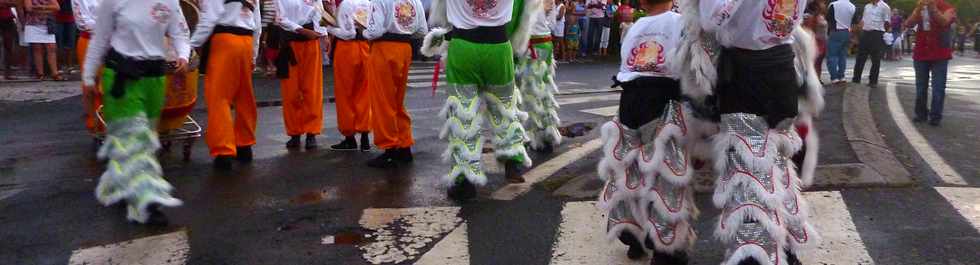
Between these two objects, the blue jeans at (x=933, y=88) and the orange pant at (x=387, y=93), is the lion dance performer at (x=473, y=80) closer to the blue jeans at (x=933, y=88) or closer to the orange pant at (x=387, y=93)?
the orange pant at (x=387, y=93)

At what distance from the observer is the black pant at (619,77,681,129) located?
439 cm

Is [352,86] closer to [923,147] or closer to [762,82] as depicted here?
[923,147]

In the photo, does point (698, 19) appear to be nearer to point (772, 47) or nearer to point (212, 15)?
point (772, 47)

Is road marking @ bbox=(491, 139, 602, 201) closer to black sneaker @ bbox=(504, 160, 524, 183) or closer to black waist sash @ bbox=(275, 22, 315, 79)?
black sneaker @ bbox=(504, 160, 524, 183)

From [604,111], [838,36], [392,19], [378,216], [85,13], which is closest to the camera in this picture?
[378,216]

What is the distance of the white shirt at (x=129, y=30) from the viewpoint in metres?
5.50

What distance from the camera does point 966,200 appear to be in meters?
5.91

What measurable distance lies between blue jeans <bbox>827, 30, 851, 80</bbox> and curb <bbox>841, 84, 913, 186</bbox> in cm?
580

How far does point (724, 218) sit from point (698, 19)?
0.84 meters

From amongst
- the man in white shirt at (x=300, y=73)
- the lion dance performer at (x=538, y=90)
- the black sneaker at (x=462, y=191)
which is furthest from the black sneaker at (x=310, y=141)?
the black sneaker at (x=462, y=191)

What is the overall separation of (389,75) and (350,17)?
925 millimetres

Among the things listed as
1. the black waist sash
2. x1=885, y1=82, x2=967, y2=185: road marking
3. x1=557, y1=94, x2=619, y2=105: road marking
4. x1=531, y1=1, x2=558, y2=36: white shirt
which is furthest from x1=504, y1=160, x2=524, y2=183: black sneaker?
x1=557, y1=94, x2=619, y2=105: road marking

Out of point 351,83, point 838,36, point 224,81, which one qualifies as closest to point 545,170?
point 351,83

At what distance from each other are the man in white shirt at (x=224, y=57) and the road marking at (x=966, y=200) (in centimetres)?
511
